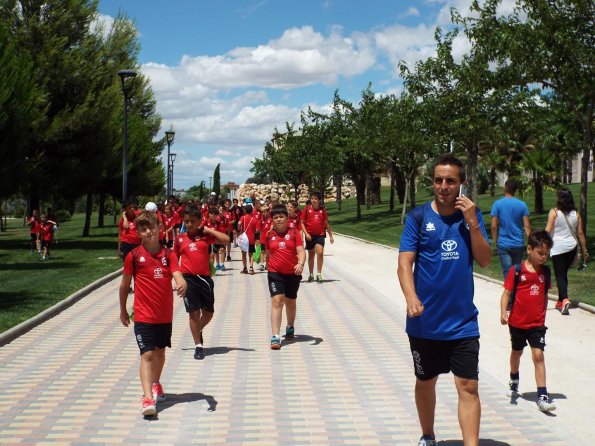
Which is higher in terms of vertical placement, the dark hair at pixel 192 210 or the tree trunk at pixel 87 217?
the dark hair at pixel 192 210

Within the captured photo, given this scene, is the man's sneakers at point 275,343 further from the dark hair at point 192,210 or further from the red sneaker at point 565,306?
the red sneaker at point 565,306

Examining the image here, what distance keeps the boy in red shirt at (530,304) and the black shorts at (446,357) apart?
6.23 feet

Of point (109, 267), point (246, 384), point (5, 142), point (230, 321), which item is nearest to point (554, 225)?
point (230, 321)

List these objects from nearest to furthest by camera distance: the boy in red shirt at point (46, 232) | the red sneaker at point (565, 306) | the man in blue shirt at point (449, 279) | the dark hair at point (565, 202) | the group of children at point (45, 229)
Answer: the man in blue shirt at point (449, 279), the red sneaker at point (565, 306), the dark hair at point (565, 202), the boy in red shirt at point (46, 232), the group of children at point (45, 229)

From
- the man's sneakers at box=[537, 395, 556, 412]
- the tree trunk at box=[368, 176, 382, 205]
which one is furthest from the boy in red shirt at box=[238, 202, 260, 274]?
the tree trunk at box=[368, 176, 382, 205]

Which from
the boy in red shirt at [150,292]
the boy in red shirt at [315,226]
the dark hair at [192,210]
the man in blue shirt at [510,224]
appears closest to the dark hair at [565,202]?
the man in blue shirt at [510,224]

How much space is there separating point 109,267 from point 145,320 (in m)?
14.2

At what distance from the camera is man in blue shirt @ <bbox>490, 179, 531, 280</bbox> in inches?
437

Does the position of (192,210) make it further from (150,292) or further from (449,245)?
(449,245)

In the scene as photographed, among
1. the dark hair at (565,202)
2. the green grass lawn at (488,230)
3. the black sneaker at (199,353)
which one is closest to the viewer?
the black sneaker at (199,353)

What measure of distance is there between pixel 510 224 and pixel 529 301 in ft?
16.7

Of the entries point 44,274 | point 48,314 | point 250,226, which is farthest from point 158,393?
point 44,274

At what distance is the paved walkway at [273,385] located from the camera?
5645 mm

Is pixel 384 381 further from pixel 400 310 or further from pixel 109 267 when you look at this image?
pixel 109 267
